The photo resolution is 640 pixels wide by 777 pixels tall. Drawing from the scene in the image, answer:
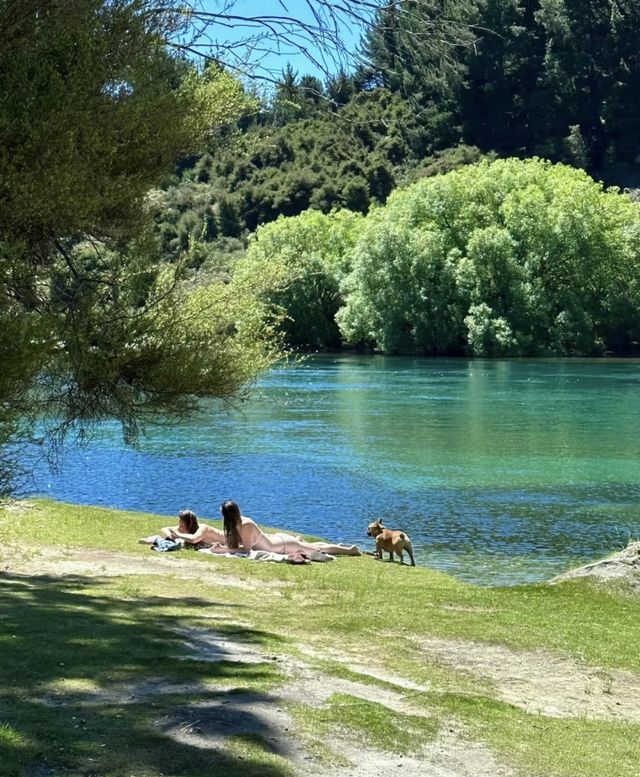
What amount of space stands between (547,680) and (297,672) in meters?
2.58

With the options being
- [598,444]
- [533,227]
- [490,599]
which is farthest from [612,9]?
[490,599]

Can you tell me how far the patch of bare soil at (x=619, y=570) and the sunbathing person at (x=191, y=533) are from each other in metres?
5.10

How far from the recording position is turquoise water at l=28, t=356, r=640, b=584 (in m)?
21.0

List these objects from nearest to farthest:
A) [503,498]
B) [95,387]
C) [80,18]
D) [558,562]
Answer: [80,18]
[95,387]
[558,562]
[503,498]

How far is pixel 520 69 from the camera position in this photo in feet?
382

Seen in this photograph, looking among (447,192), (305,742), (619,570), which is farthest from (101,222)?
(447,192)

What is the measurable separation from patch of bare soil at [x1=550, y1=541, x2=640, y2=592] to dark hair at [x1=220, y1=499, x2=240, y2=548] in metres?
4.62

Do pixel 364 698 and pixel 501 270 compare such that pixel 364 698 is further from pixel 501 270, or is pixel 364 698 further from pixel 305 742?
pixel 501 270

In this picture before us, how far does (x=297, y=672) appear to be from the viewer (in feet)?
27.1

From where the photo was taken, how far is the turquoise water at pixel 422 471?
2100cm

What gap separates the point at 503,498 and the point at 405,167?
98.4 meters

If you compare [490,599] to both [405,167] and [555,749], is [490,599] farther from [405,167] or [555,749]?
[405,167]

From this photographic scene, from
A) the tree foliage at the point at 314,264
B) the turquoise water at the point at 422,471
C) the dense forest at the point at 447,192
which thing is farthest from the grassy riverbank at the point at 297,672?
the tree foliage at the point at 314,264

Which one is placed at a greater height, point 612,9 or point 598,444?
point 612,9
